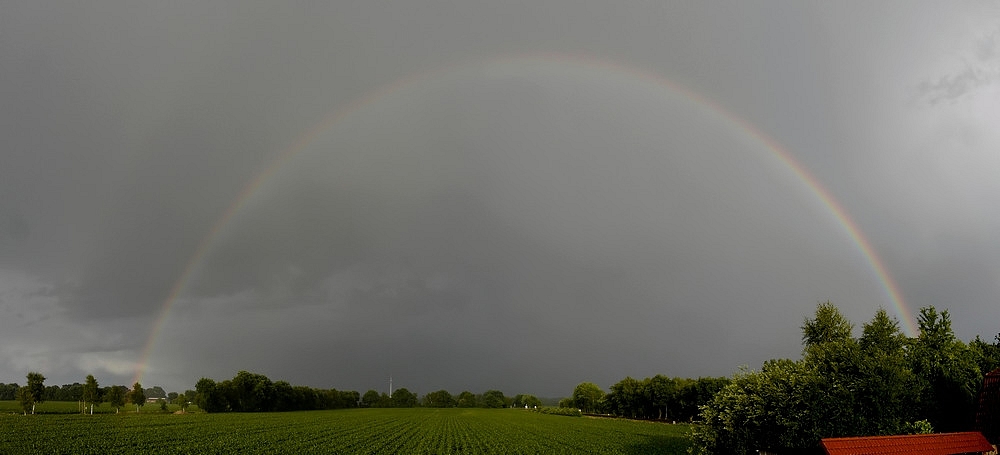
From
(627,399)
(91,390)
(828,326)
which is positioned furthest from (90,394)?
(828,326)

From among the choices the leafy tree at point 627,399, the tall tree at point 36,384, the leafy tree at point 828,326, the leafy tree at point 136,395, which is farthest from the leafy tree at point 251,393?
the leafy tree at point 828,326

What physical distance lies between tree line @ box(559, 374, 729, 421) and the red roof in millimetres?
63807

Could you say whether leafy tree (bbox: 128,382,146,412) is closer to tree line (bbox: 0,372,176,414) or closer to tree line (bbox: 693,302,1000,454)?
tree line (bbox: 0,372,176,414)

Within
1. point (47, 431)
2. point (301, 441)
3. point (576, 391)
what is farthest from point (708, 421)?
point (576, 391)

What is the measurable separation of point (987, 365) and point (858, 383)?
17576mm

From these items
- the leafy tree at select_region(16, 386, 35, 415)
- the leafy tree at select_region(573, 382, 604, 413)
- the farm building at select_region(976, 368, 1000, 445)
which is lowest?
the leafy tree at select_region(573, 382, 604, 413)

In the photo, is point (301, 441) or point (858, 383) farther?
point (301, 441)

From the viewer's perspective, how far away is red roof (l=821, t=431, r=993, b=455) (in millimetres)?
19500

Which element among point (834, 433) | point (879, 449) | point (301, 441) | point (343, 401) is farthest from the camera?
point (343, 401)

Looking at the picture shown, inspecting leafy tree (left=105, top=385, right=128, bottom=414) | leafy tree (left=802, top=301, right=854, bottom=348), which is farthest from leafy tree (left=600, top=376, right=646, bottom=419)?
leafy tree (left=105, top=385, right=128, bottom=414)

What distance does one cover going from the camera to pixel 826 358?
30.2 metres

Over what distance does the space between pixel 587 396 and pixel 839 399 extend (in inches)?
6668

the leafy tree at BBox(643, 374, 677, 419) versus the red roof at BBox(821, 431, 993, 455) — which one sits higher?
the red roof at BBox(821, 431, 993, 455)

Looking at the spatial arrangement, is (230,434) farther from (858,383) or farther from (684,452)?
(858,383)
